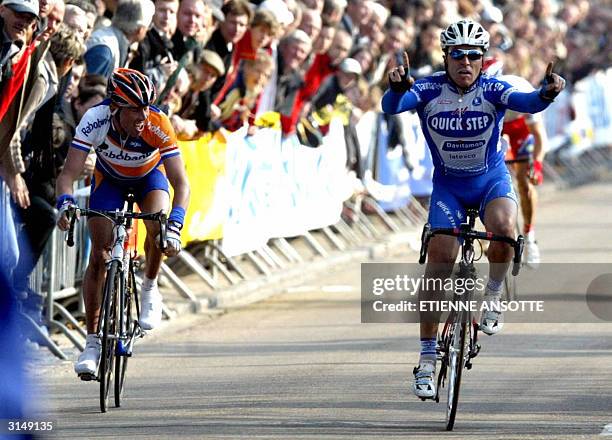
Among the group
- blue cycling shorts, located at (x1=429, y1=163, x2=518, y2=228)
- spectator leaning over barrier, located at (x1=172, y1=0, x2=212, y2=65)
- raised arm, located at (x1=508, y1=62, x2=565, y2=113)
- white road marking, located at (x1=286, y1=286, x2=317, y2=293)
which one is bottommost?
white road marking, located at (x1=286, y1=286, x2=317, y2=293)

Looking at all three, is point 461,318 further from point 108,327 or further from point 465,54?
point 108,327

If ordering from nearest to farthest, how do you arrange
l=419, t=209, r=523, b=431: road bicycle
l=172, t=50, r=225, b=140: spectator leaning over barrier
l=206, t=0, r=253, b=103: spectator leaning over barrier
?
l=419, t=209, r=523, b=431: road bicycle
l=172, t=50, r=225, b=140: spectator leaning over barrier
l=206, t=0, r=253, b=103: spectator leaning over barrier

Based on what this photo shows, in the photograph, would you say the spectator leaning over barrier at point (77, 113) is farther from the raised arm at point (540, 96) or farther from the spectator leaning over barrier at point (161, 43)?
the raised arm at point (540, 96)

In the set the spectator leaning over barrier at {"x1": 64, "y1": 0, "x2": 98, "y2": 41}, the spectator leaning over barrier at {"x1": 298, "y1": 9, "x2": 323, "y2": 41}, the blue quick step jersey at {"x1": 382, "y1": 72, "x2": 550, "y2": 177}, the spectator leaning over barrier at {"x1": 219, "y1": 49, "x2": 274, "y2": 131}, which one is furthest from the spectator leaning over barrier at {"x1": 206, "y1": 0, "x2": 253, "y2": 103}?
the blue quick step jersey at {"x1": 382, "y1": 72, "x2": 550, "y2": 177}

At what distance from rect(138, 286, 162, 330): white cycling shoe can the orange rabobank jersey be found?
733 mm

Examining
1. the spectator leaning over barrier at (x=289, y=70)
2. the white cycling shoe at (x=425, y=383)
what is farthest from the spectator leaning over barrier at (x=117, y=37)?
the spectator leaning over barrier at (x=289, y=70)

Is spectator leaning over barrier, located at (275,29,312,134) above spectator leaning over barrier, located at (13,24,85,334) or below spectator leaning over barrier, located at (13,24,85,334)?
above

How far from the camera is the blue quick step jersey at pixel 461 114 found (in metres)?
9.45

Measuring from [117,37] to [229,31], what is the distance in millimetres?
2622

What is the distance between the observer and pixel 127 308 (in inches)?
377

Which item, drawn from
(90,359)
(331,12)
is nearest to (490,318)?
(90,359)

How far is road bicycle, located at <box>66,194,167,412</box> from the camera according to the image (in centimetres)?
921

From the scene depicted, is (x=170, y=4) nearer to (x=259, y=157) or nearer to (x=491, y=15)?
(x=259, y=157)

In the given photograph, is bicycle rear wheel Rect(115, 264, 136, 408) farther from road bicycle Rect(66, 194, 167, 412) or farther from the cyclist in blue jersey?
the cyclist in blue jersey
